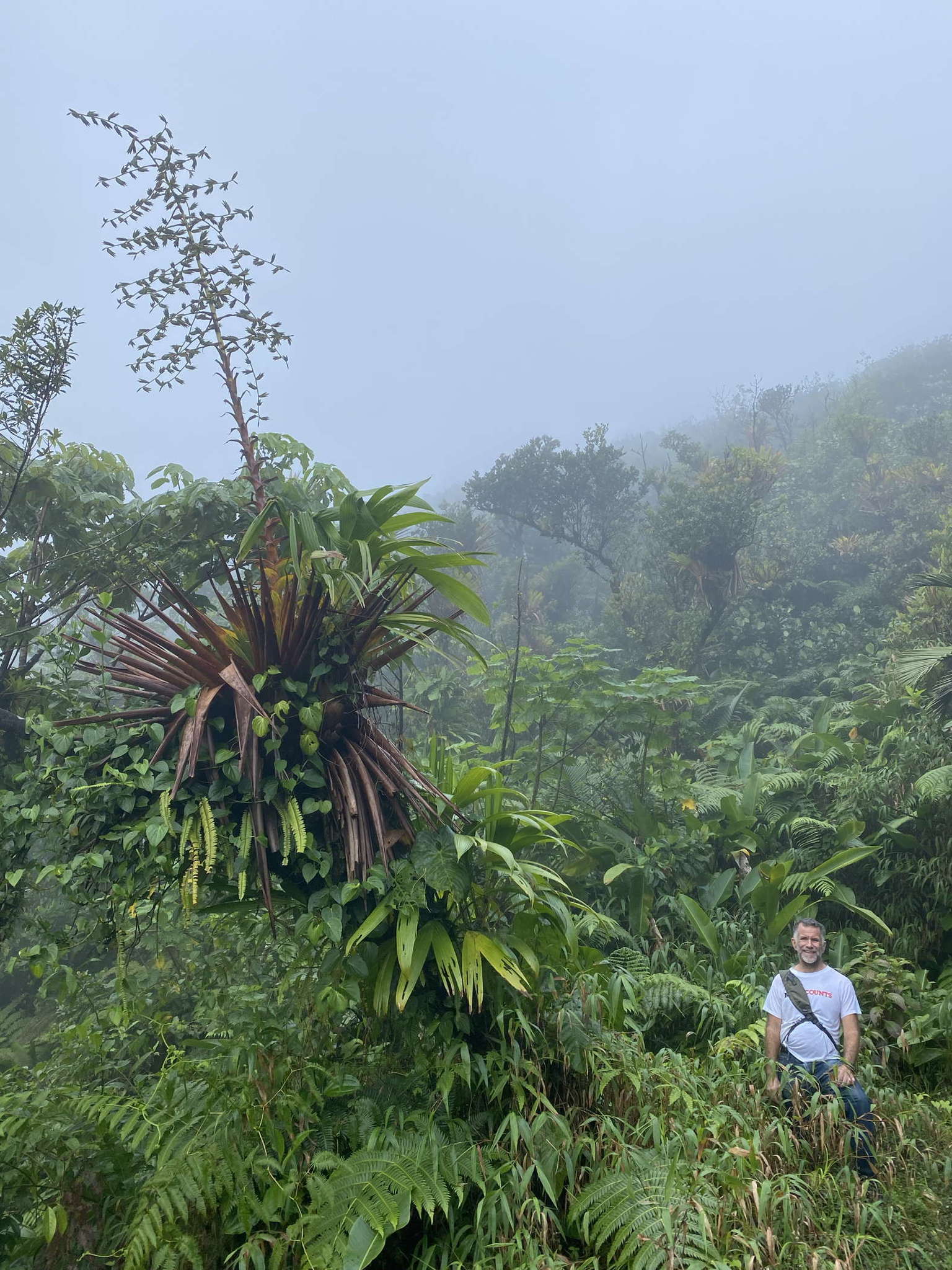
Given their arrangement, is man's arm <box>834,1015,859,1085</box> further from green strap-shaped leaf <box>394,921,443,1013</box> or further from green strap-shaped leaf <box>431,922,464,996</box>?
green strap-shaped leaf <box>394,921,443,1013</box>

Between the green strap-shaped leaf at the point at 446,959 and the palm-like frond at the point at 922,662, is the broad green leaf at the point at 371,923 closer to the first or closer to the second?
the green strap-shaped leaf at the point at 446,959

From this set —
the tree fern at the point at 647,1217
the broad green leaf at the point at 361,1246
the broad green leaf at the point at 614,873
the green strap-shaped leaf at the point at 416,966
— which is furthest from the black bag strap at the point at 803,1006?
the broad green leaf at the point at 614,873

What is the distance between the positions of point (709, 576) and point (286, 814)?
15133 millimetres

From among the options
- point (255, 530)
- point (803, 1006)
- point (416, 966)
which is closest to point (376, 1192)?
point (416, 966)

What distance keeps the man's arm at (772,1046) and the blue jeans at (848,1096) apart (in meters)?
0.04

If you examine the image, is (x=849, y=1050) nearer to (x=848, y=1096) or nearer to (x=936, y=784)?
(x=848, y=1096)

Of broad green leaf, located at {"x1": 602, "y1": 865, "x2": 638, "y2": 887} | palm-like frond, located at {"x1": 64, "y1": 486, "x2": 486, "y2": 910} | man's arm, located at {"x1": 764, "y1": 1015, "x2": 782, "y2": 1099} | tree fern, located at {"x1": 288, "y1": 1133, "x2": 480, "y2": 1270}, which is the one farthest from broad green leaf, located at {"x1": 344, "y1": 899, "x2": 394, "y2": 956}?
broad green leaf, located at {"x1": 602, "y1": 865, "x2": 638, "y2": 887}

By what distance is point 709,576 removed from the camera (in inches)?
656

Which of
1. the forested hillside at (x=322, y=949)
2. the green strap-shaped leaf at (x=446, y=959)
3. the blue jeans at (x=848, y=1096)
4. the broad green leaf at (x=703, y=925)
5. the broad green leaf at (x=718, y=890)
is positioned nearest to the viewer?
the forested hillside at (x=322, y=949)

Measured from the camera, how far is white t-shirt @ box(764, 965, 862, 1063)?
326 centimetres

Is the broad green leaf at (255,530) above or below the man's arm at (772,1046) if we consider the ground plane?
above

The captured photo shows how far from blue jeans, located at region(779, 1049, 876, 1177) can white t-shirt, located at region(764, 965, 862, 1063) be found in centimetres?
4

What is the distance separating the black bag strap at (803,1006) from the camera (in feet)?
10.7

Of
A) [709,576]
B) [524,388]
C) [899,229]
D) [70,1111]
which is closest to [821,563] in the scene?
[709,576]
